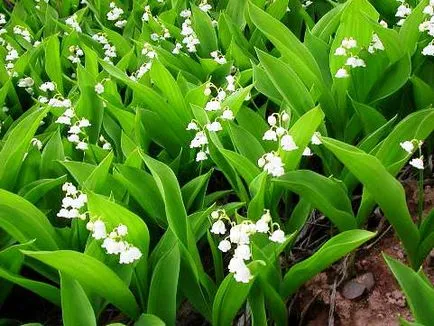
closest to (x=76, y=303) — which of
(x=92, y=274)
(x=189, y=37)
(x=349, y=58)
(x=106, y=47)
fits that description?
(x=92, y=274)

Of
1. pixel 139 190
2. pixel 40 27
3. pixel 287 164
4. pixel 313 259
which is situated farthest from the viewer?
pixel 40 27

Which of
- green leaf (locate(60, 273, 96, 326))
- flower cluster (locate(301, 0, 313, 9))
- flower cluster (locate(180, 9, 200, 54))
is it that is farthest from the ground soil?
flower cluster (locate(301, 0, 313, 9))

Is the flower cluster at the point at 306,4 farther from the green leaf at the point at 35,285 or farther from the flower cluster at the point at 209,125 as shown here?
the green leaf at the point at 35,285

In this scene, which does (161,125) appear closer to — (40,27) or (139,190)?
(139,190)

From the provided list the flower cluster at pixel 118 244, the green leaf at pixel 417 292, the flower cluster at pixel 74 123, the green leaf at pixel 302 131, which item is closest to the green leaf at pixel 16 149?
the flower cluster at pixel 74 123

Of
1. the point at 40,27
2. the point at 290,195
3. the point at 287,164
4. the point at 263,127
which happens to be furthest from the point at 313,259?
the point at 40,27

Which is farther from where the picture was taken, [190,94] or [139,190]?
[190,94]

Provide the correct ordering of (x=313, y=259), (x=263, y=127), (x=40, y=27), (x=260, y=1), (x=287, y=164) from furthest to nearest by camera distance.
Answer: (x=40, y=27) → (x=260, y=1) → (x=263, y=127) → (x=287, y=164) → (x=313, y=259)

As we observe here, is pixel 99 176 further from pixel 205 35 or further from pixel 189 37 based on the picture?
pixel 205 35
